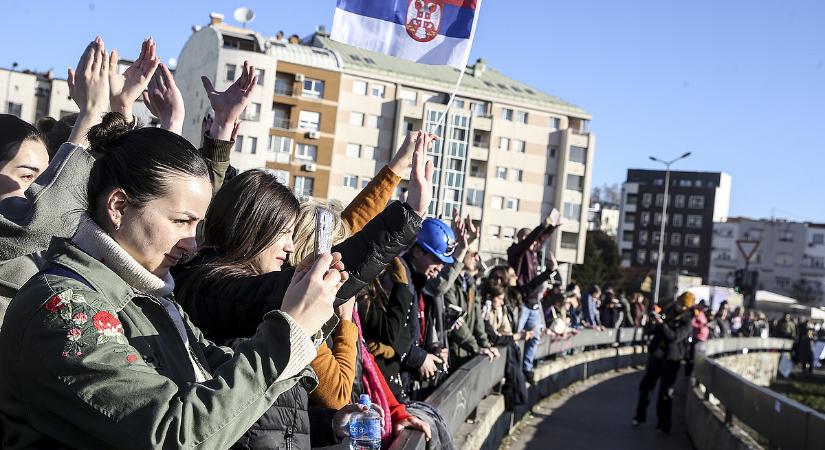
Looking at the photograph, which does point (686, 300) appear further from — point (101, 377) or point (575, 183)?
point (575, 183)

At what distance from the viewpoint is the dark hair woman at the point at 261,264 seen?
11.5 ft

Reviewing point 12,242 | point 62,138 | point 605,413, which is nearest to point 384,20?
point 62,138

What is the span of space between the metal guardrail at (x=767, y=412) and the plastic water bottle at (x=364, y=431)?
496 cm

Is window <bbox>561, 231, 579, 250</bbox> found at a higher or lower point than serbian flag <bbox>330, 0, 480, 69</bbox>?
lower

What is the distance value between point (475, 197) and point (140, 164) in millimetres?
97661

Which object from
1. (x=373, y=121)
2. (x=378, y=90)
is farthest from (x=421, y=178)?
(x=378, y=90)

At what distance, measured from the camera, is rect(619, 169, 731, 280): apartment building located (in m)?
180

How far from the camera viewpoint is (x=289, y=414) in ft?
11.6

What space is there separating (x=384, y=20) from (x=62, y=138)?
9.46 feet

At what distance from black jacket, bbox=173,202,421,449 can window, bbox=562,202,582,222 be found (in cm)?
10034

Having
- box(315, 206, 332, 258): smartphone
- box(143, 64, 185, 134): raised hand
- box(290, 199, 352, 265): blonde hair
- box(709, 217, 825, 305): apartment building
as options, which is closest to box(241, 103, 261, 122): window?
box(143, 64, 185, 134): raised hand

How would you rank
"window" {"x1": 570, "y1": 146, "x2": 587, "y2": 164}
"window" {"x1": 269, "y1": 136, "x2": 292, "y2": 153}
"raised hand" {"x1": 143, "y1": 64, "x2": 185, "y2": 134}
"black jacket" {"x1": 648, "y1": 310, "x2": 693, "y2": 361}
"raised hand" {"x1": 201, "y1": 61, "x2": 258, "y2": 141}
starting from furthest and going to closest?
"window" {"x1": 570, "y1": 146, "x2": 587, "y2": 164}, "window" {"x1": 269, "y1": 136, "x2": 292, "y2": 153}, "black jacket" {"x1": 648, "y1": 310, "x2": 693, "y2": 361}, "raised hand" {"x1": 201, "y1": 61, "x2": 258, "y2": 141}, "raised hand" {"x1": 143, "y1": 64, "x2": 185, "y2": 134}

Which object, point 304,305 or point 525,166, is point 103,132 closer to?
point 304,305

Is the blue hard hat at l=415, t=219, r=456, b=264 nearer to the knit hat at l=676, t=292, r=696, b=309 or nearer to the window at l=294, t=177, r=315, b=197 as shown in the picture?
the knit hat at l=676, t=292, r=696, b=309
